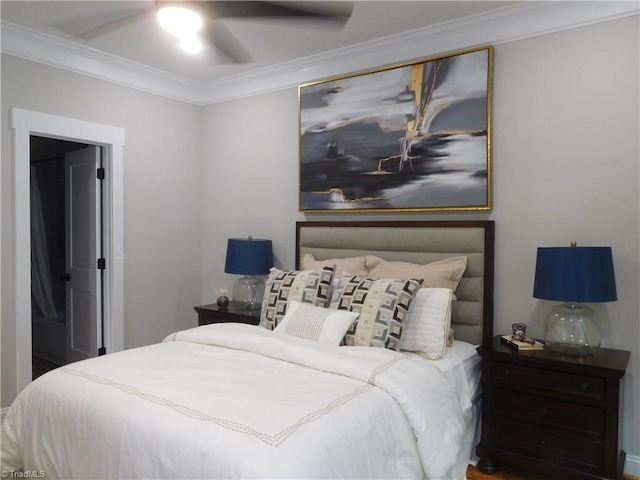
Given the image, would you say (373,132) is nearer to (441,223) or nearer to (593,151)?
(441,223)

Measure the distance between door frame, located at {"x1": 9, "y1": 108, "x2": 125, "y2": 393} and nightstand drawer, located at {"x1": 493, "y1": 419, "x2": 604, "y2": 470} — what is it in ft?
10.1

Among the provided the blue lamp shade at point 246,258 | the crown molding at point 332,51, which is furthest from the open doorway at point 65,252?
the blue lamp shade at point 246,258

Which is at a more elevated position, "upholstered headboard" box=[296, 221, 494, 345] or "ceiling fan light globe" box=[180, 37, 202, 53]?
"ceiling fan light globe" box=[180, 37, 202, 53]

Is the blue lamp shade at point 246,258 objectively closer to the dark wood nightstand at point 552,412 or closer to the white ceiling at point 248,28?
the white ceiling at point 248,28

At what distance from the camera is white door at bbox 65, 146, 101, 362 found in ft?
13.2

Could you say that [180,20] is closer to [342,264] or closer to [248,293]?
[342,264]

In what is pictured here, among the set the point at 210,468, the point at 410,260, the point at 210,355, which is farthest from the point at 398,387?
the point at 410,260

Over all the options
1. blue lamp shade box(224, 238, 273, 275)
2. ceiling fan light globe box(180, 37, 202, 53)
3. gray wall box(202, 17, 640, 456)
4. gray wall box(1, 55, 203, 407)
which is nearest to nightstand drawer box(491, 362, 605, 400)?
gray wall box(202, 17, 640, 456)

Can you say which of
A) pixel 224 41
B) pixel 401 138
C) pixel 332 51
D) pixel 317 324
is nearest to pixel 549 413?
pixel 317 324

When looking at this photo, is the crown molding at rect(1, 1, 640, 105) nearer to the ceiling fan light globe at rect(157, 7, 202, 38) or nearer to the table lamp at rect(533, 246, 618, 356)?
the table lamp at rect(533, 246, 618, 356)

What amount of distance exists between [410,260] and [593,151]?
4.25ft

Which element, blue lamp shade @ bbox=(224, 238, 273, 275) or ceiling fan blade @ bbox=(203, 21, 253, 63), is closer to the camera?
ceiling fan blade @ bbox=(203, 21, 253, 63)

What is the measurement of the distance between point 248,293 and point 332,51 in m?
2.10

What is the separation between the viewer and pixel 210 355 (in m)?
2.51
